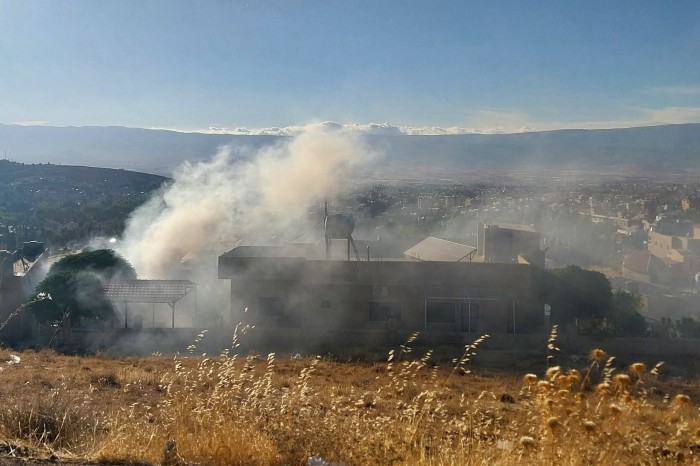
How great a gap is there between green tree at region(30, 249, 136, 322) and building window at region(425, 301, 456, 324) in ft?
31.4

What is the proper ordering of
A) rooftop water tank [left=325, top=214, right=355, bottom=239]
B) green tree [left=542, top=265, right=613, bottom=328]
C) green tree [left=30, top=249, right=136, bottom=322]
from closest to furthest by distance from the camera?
green tree [left=30, top=249, right=136, bottom=322], green tree [left=542, top=265, right=613, bottom=328], rooftop water tank [left=325, top=214, right=355, bottom=239]

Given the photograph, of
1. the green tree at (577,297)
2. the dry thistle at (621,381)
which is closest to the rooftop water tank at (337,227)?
the green tree at (577,297)

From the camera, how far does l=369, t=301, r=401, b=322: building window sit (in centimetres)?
1864

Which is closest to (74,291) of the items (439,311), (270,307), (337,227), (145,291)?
(145,291)

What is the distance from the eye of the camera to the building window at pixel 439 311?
60.8 ft

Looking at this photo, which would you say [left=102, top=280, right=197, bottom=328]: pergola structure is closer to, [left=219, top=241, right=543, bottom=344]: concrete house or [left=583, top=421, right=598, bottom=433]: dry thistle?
[left=219, top=241, right=543, bottom=344]: concrete house

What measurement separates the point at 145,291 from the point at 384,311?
24.0 ft

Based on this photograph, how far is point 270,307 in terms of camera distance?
19.0 metres

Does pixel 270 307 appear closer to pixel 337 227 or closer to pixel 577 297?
pixel 337 227

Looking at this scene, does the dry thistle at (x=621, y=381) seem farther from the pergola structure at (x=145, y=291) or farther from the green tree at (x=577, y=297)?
the green tree at (x=577, y=297)

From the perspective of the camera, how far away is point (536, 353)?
16.3 metres

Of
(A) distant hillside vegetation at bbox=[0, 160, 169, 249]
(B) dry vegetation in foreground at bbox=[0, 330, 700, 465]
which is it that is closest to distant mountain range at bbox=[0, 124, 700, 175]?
(A) distant hillside vegetation at bbox=[0, 160, 169, 249]

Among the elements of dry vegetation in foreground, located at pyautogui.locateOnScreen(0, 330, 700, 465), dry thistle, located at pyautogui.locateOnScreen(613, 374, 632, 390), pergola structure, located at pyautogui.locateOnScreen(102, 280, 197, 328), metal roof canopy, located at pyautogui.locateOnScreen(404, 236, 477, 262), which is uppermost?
dry thistle, located at pyautogui.locateOnScreen(613, 374, 632, 390)

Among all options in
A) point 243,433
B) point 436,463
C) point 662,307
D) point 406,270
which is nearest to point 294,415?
point 243,433
